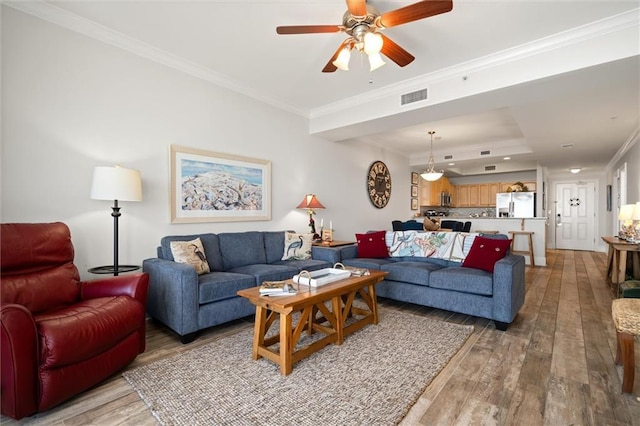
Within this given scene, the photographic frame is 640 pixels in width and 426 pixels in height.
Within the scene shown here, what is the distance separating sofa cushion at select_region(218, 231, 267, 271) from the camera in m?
3.57

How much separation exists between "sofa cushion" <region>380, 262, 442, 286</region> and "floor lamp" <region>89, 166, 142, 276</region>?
2.78 m

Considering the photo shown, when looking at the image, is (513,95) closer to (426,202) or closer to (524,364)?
(524,364)

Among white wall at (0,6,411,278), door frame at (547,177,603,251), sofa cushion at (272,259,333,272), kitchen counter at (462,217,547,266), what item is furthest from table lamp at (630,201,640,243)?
door frame at (547,177,603,251)

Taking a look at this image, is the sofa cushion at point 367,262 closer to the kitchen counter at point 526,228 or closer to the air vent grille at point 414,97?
the air vent grille at point 414,97

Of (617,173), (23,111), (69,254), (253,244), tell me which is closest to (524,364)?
(253,244)

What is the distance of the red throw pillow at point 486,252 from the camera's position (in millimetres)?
3270

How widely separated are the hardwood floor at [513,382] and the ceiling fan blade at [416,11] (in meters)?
2.37

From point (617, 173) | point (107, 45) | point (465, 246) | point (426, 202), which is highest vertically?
point (107, 45)

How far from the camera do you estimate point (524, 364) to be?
7.47 ft

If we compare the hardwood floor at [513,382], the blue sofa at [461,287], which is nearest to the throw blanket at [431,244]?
the blue sofa at [461,287]

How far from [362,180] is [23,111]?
5.05 metres

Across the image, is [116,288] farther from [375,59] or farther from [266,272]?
[375,59]

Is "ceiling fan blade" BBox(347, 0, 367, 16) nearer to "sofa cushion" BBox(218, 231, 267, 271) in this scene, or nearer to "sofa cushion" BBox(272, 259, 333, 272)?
"sofa cushion" BBox(272, 259, 333, 272)

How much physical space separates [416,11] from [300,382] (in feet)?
8.28
